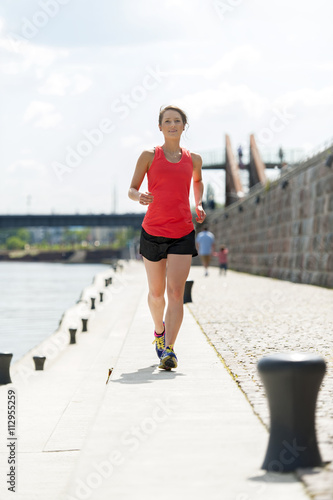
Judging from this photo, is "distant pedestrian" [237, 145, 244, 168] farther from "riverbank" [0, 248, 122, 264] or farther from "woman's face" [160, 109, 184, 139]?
"riverbank" [0, 248, 122, 264]

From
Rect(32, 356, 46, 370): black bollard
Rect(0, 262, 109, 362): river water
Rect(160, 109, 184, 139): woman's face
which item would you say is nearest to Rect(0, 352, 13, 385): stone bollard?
Rect(32, 356, 46, 370): black bollard

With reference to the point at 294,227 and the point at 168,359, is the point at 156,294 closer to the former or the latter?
the point at 168,359

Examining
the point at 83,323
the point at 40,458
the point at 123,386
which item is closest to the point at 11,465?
the point at 40,458

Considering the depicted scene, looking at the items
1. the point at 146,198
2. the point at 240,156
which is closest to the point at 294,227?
the point at 146,198

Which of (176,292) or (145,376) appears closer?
(145,376)

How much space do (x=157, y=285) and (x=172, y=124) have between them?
130 centimetres

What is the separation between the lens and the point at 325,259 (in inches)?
663

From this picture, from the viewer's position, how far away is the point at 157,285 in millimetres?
5648

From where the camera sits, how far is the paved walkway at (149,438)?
9.40 feet

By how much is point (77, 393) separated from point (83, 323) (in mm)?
9775

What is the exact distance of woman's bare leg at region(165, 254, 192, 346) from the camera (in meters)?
5.43

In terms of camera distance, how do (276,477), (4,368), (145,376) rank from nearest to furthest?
(276,477) → (145,376) → (4,368)

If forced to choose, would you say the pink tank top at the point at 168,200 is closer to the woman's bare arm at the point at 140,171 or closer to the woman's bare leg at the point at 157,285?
the woman's bare arm at the point at 140,171

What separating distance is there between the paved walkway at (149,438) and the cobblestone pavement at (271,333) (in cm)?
12
